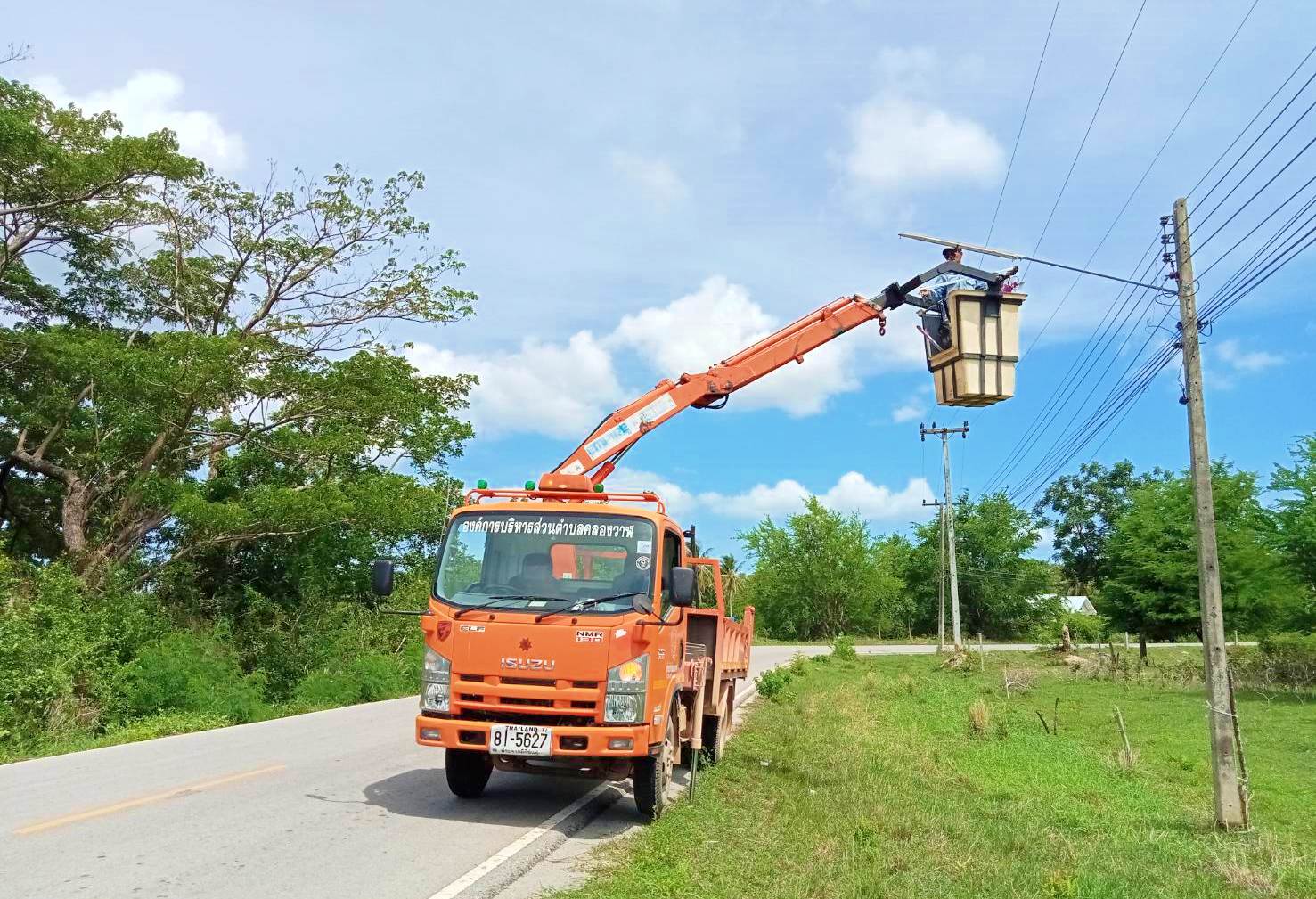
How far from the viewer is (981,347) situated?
10336 millimetres

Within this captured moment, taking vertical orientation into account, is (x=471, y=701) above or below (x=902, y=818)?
above

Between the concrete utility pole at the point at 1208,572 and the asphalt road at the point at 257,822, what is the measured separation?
6467 millimetres

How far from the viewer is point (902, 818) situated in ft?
28.8

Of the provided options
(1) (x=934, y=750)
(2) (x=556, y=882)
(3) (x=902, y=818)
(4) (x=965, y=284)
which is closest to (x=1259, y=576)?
(1) (x=934, y=750)

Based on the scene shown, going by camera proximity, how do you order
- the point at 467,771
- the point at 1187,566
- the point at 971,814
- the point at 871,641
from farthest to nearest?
the point at 871,641
the point at 1187,566
the point at 971,814
the point at 467,771

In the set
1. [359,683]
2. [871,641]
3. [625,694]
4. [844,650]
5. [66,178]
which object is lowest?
[359,683]

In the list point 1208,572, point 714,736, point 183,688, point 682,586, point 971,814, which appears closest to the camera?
point 682,586

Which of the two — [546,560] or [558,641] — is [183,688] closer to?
[546,560]

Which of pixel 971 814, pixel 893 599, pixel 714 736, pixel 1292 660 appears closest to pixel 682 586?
pixel 971 814

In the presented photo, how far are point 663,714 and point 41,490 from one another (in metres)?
25.8

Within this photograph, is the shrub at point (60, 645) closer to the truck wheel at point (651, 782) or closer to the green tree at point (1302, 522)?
the truck wheel at point (651, 782)

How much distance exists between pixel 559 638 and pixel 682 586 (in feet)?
3.58

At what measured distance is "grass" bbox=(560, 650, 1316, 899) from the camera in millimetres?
6840

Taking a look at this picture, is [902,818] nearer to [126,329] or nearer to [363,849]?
[363,849]
